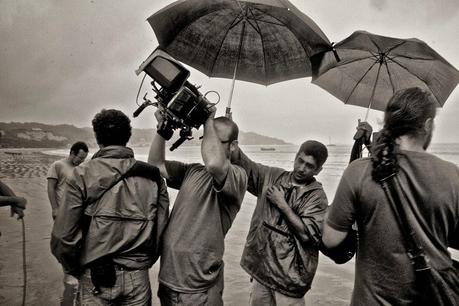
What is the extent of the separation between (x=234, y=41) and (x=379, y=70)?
1.46m

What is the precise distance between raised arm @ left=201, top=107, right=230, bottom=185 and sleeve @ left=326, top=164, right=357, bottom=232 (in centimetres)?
73

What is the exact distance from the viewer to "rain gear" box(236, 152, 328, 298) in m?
2.58

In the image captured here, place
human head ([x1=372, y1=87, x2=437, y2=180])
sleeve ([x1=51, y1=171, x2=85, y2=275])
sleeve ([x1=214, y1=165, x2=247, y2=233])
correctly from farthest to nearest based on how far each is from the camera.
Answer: sleeve ([x1=214, y1=165, x2=247, y2=233]), sleeve ([x1=51, y1=171, x2=85, y2=275]), human head ([x1=372, y1=87, x2=437, y2=180])

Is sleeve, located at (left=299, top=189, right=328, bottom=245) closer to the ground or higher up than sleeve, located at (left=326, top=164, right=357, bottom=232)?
closer to the ground

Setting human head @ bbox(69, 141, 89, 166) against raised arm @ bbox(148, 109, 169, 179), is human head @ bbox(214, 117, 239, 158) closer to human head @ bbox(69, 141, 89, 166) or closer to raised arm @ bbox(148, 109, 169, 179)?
raised arm @ bbox(148, 109, 169, 179)

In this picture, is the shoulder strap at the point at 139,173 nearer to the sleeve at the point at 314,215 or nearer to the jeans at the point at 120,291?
the jeans at the point at 120,291

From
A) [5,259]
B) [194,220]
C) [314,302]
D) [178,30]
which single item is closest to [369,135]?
[194,220]

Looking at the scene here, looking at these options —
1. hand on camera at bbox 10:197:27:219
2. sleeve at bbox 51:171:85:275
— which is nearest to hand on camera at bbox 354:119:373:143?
sleeve at bbox 51:171:85:275

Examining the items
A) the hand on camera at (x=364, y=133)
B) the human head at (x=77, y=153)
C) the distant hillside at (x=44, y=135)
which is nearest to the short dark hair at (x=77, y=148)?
the human head at (x=77, y=153)

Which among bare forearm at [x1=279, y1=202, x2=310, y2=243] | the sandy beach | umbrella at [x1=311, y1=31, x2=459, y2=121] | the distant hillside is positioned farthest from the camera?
the distant hillside

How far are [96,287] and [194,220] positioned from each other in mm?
668

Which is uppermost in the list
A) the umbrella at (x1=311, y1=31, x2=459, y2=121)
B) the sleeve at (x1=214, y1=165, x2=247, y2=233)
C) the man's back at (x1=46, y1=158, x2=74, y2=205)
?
the umbrella at (x1=311, y1=31, x2=459, y2=121)

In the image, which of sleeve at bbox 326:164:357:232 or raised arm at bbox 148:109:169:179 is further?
raised arm at bbox 148:109:169:179

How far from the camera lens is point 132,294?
6.88 ft
